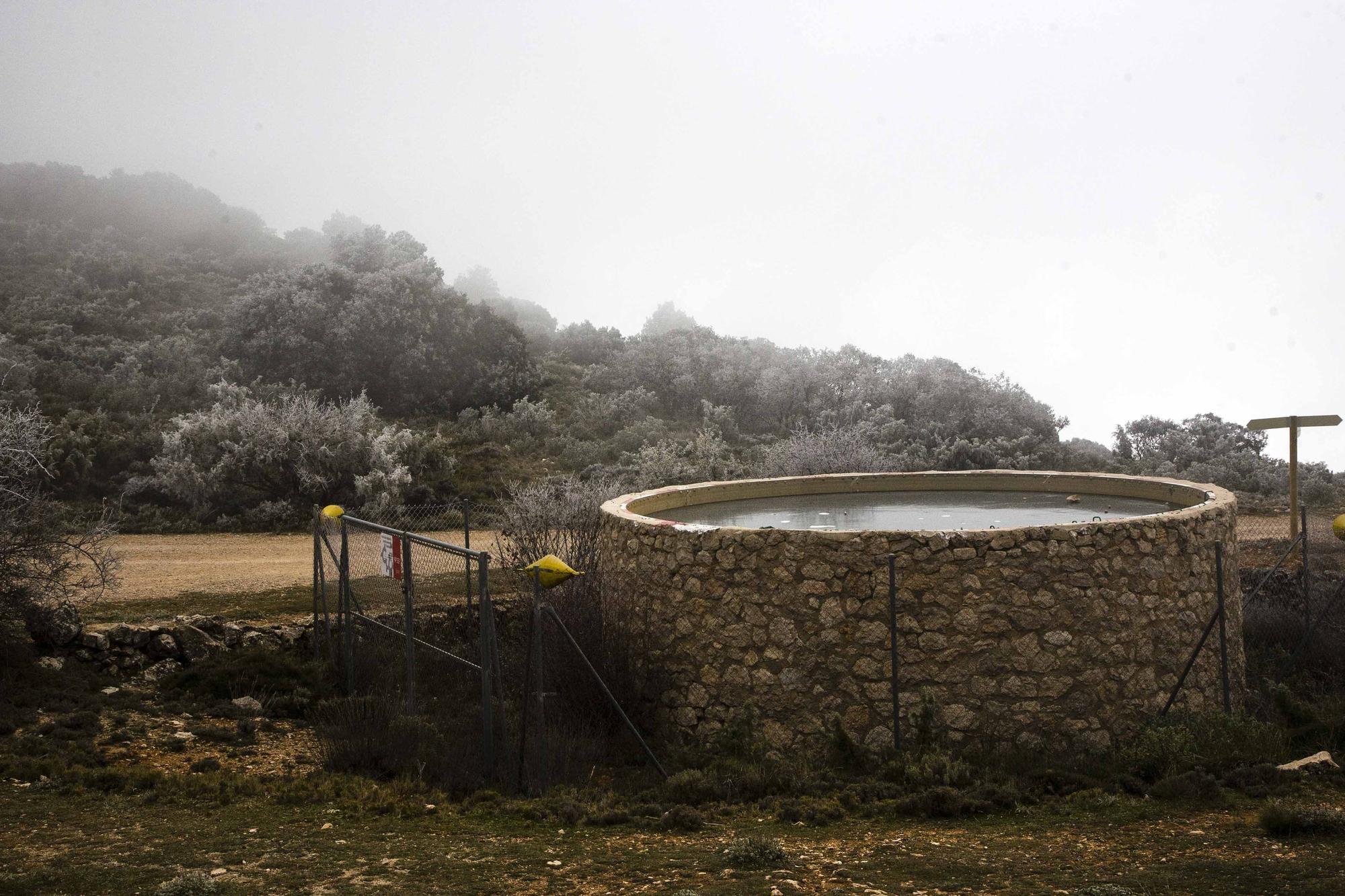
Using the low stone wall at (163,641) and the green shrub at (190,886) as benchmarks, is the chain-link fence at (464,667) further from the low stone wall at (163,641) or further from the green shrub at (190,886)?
the green shrub at (190,886)

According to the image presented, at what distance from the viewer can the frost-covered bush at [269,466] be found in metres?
17.4

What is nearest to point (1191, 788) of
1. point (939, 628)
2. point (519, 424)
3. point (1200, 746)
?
point (1200, 746)

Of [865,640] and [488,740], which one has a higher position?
[865,640]

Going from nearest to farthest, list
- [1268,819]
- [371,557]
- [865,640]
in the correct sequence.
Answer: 1. [1268,819]
2. [865,640]
3. [371,557]

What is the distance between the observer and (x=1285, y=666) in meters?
9.94

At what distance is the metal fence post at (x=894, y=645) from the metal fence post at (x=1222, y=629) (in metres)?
2.64

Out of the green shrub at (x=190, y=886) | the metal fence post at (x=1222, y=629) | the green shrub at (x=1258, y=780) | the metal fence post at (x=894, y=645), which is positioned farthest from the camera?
the metal fence post at (x=1222, y=629)

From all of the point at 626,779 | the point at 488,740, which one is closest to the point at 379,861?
the point at 488,740

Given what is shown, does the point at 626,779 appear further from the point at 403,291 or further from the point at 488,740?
the point at 403,291

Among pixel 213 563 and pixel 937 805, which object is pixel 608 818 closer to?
pixel 937 805

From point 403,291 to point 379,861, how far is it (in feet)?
78.2

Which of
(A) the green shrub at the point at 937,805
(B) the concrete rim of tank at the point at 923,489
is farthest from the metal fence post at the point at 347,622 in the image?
(A) the green shrub at the point at 937,805

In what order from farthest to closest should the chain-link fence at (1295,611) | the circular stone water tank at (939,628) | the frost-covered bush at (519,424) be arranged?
the frost-covered bush at (519,424)
the chain-link fence at (1295,611)
the circular stone water tank at (939,628)

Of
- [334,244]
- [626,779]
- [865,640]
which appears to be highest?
[334,244]
